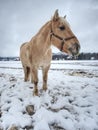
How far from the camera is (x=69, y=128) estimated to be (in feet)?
15.8

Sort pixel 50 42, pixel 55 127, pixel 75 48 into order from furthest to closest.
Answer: pixel 50 42
pixel 75 48
pixel 55 127

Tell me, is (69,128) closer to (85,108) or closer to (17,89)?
(85,108)

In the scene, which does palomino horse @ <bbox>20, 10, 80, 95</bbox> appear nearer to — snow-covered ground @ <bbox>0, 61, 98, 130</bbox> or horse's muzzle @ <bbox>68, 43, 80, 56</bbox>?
horse's muzzle @ <bbox>68, 43, 80, 56</bbox>

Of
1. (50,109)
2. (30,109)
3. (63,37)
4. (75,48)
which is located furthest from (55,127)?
(63,37)

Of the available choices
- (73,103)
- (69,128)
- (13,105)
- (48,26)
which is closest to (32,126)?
(69,128)

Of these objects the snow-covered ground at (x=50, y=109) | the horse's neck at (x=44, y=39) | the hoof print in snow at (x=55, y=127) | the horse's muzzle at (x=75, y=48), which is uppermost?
the horse's neck at (x=44, y=39)

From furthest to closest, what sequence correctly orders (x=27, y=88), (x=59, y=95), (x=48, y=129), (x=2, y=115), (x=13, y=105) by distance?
(x=27, y=88), (x=59, y=95), (x=13, y=105), (x=2, y=115), (x=48, y=129)

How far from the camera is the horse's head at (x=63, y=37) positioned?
5.61m

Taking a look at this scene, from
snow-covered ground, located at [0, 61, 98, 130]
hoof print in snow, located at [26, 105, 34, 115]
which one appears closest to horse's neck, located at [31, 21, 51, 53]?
snow-covered ground, located at [0, 61, 98, 130]

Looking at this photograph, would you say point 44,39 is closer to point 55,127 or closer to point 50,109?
point 50,109

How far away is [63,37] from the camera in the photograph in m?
5.79

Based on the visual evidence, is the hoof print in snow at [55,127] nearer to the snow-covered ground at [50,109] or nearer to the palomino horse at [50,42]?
the snow-covered ground at [50,109]

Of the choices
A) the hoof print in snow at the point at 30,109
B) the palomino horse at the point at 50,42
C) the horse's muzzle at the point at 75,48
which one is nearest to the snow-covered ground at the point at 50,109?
the hoof print in snow at the point at 30,109

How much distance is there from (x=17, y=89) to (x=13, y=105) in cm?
157
